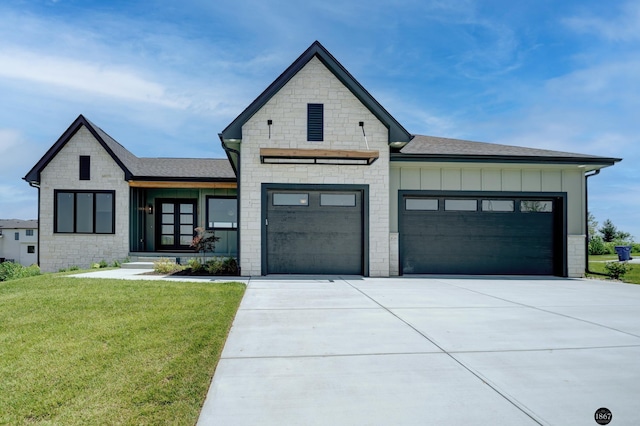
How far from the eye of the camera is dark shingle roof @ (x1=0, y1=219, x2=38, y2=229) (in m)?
41.6

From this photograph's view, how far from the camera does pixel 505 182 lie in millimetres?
12203

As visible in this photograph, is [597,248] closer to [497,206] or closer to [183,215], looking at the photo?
[497,206]

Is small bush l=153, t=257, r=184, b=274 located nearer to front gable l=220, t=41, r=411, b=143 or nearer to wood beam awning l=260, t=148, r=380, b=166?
front gable l=220, t=41, r=411, b=143

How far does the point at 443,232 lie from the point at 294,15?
27.6 feet

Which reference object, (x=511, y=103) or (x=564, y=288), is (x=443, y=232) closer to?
(x=564, y=288)

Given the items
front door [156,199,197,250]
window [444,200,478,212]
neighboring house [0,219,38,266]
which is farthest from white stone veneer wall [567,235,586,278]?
neighboring house [0,219,38,266]

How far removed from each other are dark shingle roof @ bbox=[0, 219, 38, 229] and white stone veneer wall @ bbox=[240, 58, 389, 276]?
140 feet

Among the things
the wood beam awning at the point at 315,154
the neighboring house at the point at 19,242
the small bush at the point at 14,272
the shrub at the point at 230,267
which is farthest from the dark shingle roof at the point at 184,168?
the neighboring house at the point at 19,242

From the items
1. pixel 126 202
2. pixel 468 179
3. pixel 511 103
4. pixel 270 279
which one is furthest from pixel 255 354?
pixel 511 103

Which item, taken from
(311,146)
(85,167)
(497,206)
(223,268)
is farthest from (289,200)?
(85,167)

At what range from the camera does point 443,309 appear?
6535 millimetres

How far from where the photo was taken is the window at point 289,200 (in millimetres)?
11344

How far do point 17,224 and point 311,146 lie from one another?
1898 inches

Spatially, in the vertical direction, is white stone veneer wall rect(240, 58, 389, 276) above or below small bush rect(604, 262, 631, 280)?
above
